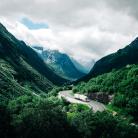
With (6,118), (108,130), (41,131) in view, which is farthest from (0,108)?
(108,130)

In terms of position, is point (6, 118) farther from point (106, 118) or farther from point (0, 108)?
point (106, 118)

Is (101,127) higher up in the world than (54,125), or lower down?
higher up

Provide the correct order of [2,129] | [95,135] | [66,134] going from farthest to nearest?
1. [95,135]
2. [66,134]
3. [2,129]

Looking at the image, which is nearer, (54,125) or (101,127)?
(54,125)

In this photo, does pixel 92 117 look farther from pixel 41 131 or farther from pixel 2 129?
pixel 2 129

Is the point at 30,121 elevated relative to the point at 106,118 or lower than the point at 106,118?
lower

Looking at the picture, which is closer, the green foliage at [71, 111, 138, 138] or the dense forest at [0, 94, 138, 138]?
the dense forest at [0, 94, 138, 138]

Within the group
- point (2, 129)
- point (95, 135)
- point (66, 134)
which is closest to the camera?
point (2, 129)

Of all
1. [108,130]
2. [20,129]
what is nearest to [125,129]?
[108,130]

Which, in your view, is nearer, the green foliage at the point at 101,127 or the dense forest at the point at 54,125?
the dense forest at the point at 54,125

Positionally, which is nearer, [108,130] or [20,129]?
[20,129]
